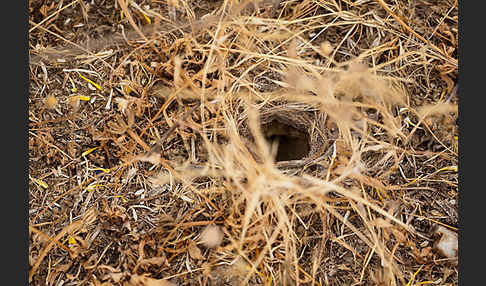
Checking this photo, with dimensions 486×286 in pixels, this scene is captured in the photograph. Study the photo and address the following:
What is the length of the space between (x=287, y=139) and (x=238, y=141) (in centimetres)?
40

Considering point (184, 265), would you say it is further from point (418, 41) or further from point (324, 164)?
point (418, 41)

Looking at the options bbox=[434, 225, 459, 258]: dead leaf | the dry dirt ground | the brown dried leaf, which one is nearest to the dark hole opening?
the dry dirt ground

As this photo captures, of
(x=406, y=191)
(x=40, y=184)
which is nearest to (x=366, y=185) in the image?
(x=406, y=191)

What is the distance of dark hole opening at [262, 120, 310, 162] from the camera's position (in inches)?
62.4

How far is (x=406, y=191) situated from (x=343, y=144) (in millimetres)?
223

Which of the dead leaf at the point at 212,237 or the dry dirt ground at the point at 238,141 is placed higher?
the dry dirt ground at the point at 238,141


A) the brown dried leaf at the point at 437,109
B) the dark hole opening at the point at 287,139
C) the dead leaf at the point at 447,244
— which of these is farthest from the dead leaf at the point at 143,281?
the brown dried leaf at the point at 437,109

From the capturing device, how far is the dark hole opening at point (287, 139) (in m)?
1.58

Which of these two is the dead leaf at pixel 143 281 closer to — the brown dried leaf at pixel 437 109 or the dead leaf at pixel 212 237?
the dead leaf at pixel 212 237

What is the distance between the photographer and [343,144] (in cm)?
134

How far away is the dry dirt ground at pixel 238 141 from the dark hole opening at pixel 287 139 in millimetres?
69

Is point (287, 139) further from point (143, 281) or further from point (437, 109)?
point (143, 281)

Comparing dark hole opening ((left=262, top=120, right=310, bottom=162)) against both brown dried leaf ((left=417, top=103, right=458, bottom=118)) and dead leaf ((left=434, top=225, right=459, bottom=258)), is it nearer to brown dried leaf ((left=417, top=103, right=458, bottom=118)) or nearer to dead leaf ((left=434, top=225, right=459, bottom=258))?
brown dried leaf ((left=417, top=103, right=458, bottom=118))

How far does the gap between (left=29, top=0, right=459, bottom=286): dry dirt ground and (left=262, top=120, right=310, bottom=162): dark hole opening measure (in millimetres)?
69
